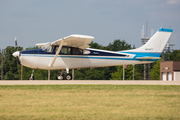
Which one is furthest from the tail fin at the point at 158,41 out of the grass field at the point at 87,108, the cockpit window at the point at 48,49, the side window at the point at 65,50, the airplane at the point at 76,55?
the grass field at the point at 87,108

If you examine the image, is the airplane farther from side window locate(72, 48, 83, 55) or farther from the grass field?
the grass field

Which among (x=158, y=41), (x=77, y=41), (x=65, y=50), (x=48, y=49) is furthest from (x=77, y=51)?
(x=158, y=41)

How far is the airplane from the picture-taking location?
2005 cm

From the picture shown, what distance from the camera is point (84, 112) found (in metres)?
7.75

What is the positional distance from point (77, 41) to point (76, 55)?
5.66 ft

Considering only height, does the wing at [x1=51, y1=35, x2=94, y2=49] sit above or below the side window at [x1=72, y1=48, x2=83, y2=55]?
above

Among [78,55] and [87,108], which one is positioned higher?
[78,55]

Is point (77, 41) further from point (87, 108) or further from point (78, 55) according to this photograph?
point (87, 108)

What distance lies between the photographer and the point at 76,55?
68.4 ft

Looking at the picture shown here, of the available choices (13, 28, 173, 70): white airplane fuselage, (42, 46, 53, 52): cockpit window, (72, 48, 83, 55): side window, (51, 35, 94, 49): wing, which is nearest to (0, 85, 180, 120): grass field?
(51, 35, 94, 49): wing

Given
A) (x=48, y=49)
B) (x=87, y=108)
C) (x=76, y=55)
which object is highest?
(x=48, y=49)

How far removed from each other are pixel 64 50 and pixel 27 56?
9.21 feet

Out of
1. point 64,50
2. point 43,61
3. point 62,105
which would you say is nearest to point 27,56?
point 43,61

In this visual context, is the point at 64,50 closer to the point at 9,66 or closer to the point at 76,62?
the point at 76,62
